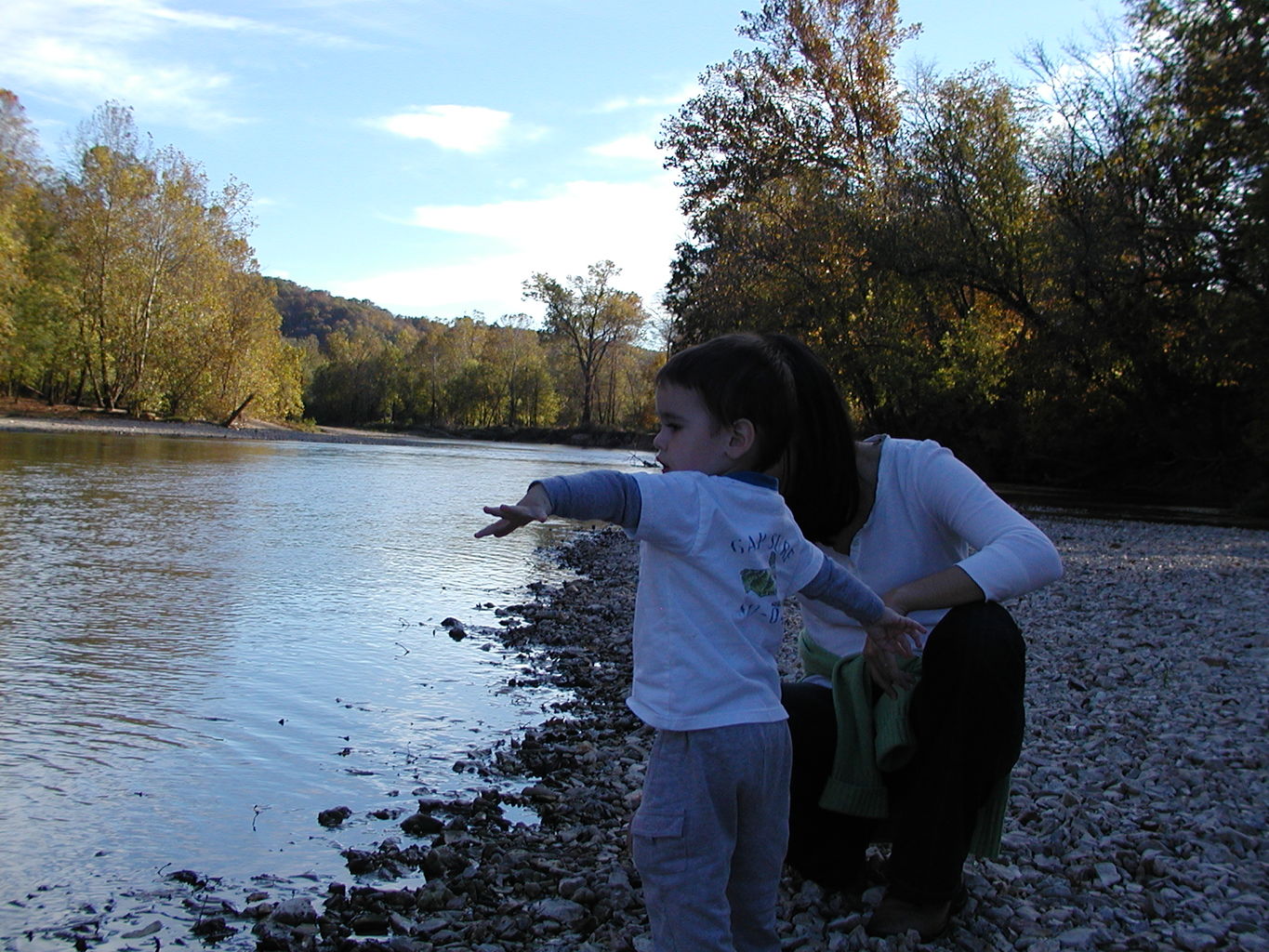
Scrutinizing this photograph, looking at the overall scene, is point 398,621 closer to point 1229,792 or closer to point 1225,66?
point 1229,792

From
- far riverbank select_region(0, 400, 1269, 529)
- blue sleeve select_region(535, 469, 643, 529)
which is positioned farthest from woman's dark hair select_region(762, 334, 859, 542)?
far riverbank select_region(0, 400, 1269, 529)

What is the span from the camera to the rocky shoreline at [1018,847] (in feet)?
8.33

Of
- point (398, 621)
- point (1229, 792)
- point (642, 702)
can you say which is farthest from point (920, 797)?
point (398, 621)

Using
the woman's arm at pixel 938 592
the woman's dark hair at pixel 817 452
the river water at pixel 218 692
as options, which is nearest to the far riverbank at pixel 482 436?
the woman's dark hair at pixel 817 452

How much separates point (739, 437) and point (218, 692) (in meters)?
4.16

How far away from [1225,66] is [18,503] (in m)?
21.2

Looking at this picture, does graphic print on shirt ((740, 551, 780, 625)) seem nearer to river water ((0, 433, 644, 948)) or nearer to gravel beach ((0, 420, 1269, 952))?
gravel beach ((0, 420, 1269, 952))

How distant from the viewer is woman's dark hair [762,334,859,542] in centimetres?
237

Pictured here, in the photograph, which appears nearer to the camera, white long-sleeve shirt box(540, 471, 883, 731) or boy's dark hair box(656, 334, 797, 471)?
white long-sleeve shirt box(540, 471, 883, 731)

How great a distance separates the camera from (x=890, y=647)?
2359 millimetres

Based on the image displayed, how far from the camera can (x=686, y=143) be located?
3162cm

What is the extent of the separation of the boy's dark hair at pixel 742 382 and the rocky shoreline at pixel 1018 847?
4.07 feet

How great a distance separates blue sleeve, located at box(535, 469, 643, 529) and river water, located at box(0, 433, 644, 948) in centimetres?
191

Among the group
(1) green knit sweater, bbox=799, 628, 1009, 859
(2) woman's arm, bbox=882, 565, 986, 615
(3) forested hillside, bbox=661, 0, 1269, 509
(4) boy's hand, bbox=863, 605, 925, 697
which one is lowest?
(1) green knit sweater, bbox=799, 628, 1009, 859
